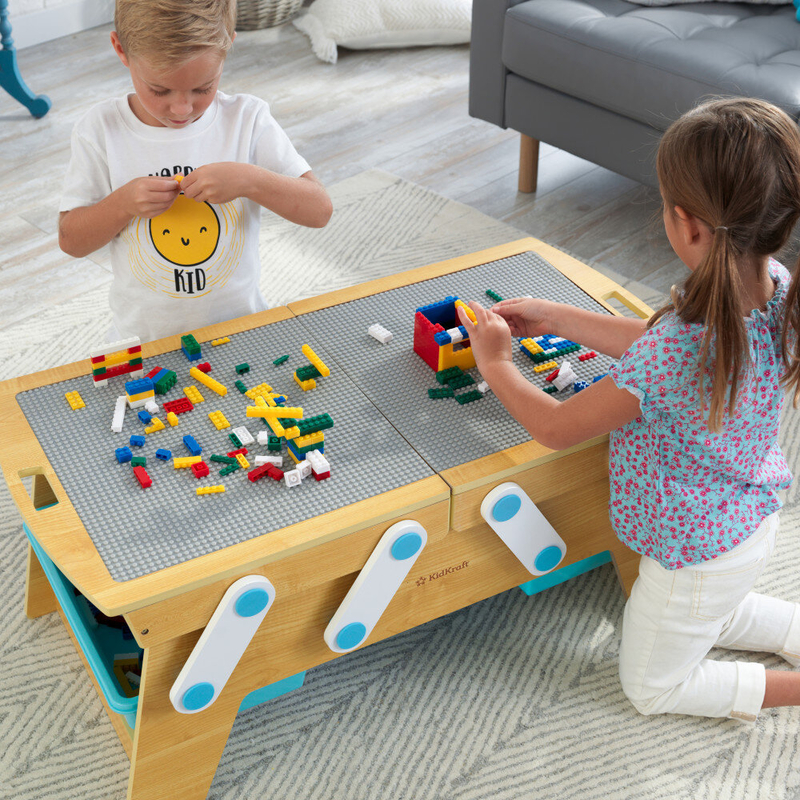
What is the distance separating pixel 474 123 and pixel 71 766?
2067 millimetres

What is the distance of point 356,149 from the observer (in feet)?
8.40

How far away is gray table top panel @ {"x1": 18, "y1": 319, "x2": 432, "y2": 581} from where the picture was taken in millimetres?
988

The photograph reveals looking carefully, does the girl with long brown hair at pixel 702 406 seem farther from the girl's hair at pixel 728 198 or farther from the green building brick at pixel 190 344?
the green building brick at pixel 190 344

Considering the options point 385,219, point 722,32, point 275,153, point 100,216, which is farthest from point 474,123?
point 100,216

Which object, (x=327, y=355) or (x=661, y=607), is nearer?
(x=661, y=607)

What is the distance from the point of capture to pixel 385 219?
7.41 ft

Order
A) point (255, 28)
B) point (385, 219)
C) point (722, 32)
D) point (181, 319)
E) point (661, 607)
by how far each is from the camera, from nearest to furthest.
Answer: point (661, 607) → point (181, 319) → point (722, 32) → point (385, 219) → point (255, 28)

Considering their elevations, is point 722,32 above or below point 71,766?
above

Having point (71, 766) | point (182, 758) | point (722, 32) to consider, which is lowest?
point (71, 766)

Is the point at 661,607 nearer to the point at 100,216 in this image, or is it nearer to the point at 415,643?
the point at 415,643

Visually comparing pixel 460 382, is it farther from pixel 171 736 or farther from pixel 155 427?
pixel 171 736

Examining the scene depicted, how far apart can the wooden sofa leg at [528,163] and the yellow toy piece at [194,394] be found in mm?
1393

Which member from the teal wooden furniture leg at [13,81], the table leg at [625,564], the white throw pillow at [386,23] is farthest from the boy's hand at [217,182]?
the white throw pillow at [386,23]

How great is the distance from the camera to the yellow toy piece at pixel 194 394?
117 centimetres
